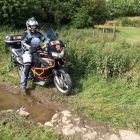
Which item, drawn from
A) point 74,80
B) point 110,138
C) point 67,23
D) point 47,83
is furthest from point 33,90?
point 67,23

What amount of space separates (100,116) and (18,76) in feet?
10.9

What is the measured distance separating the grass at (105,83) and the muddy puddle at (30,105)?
420mm

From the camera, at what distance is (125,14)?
171ft

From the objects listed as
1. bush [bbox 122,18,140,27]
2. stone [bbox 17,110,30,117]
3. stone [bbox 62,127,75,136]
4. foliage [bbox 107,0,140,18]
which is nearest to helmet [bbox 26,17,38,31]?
stone [bbox 17,110,30,117]

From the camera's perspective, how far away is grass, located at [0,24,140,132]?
7238mm

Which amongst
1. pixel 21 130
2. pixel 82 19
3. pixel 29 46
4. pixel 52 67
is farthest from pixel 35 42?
pixel 82 19

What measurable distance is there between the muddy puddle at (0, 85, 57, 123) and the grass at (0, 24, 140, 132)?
42 centimetres

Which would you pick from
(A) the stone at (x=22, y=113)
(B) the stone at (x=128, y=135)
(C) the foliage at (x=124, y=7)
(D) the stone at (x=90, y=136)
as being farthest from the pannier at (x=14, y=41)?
(C) the foliage at (x=124, y=7)

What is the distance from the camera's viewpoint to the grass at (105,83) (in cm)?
724

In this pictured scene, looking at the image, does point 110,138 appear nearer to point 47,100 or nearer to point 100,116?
point 100,116

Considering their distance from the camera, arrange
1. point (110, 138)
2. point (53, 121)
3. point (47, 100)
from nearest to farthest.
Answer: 1. point (110, 138)
2. point (53, 121)
3. point (47, 100)

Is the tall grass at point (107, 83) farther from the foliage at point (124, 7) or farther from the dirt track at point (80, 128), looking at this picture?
the foliage at point (124, 7)

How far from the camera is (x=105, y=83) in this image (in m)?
8.52

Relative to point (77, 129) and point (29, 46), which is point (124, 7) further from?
point (77, 129)
